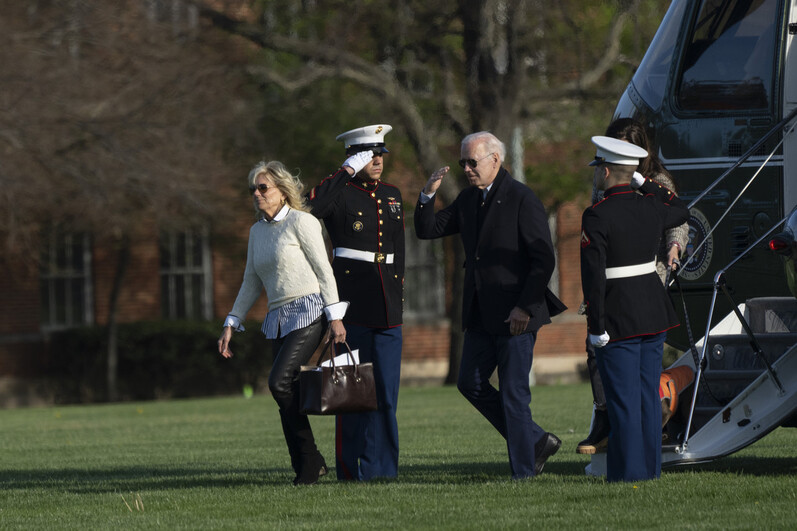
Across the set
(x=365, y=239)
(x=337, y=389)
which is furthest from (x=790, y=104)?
(x=337, y=389)

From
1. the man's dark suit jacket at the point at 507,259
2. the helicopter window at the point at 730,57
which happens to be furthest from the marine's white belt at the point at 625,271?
the helicopter window at the point at 730,57

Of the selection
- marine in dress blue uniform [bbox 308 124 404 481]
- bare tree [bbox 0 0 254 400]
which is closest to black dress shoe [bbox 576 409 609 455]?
marine in dress blue uniform [bbox 308 124 404 481]

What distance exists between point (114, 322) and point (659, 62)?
57.9 feet

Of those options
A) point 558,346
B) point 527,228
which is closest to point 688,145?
point 527,228

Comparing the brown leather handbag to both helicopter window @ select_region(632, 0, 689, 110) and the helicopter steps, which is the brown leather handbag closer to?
the helicopter steps

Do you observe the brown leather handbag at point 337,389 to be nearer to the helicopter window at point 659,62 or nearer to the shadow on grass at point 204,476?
the shadow on grass at point 204,476

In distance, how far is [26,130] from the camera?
20.5 m

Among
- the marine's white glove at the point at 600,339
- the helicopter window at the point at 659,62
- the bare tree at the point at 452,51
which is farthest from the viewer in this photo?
the bare tree at the point at 452,51

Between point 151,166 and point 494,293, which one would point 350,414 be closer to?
point 494,293

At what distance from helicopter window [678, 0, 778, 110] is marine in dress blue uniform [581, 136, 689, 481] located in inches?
95.8

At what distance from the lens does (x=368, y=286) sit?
8.62m

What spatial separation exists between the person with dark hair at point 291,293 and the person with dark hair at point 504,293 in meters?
0.72

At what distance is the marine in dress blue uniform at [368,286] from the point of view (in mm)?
8625

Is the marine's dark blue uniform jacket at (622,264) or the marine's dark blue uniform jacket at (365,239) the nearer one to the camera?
the marine's dark blue uniform jacket at (622,264)
